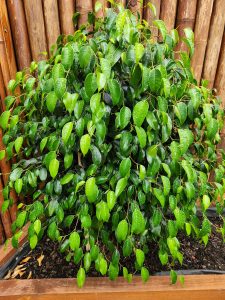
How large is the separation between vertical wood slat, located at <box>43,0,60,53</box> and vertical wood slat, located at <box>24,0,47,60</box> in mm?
26

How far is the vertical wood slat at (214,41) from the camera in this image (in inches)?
66.5

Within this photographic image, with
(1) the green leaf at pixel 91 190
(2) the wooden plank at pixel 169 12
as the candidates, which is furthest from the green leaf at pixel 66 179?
(2) the wooden plank at pixel 169 12

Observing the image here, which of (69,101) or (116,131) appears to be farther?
(116,131)

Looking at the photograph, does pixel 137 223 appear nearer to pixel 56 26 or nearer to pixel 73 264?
pixel 73 264

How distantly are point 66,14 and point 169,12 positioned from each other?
24.8 inches

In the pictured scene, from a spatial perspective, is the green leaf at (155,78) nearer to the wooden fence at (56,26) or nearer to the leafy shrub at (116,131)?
the leafy shrub at (116,131)

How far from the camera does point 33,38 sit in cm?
154

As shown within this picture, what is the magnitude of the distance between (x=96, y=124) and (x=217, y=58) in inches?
49.8

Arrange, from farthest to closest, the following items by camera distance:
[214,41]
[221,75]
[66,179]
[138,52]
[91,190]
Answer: [221,75]
[214,41]
[66,179]
[91,190]
[138,52]

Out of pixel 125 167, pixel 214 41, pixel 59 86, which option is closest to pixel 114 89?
pixel 59 86

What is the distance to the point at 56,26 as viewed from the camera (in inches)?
61.2

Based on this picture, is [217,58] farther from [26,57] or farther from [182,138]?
[26,57]

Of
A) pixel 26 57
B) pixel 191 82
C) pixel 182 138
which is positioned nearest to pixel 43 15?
pixel 26 57

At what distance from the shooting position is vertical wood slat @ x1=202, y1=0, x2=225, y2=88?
1.69 metres
